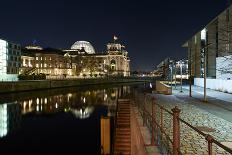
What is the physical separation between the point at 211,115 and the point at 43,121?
2137 centimetres

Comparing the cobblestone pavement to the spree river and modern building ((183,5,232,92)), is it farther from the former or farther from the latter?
modern building ((183,5,232,92))

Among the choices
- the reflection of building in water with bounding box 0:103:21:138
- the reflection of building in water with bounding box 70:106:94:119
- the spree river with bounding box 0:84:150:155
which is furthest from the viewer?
the reflection of building in water with bounding box 70:106:94:119

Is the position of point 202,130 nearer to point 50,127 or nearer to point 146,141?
point 146,141

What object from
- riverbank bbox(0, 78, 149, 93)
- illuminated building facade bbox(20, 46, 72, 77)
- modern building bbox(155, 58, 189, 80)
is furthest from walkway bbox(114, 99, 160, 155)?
illuminated building facade bbox(20, 46, 72, 77)

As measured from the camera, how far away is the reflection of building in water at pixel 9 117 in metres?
27.1

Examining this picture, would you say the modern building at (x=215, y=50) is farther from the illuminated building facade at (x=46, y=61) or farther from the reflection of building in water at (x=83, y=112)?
the illuminated building facade at (x=46, y=61)

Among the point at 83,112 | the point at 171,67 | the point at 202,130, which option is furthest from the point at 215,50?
the point at 202,130

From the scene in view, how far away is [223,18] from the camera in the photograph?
3888 centimetres

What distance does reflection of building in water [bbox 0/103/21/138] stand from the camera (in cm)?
2708

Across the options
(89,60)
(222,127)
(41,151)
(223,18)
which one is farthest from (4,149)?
(89,60)

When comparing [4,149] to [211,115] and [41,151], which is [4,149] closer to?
[41,151]

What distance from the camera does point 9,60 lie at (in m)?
89.4

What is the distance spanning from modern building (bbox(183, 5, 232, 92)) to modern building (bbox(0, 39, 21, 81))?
52.5m

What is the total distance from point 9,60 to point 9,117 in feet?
201
